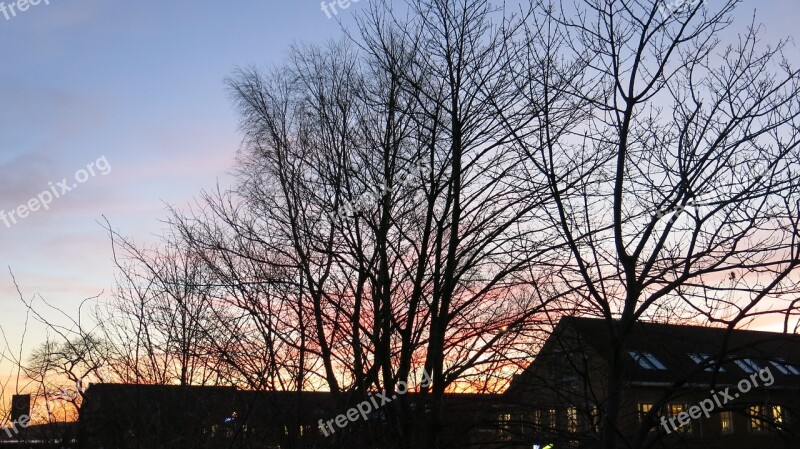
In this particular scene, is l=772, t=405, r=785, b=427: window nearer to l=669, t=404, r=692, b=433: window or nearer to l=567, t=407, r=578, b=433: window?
l=669, t=404, r=692, b=433: window

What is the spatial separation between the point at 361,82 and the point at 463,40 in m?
2.69

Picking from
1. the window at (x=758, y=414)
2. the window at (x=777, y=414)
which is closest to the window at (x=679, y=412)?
the window at (x=758, y=414)

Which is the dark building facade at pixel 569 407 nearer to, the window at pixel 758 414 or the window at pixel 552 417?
the window at pixel 758 414

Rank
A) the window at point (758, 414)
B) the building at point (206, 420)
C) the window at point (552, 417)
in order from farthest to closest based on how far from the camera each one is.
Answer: the window at point (552, 417), the window at point (758, 414), the building at point (206, 420)

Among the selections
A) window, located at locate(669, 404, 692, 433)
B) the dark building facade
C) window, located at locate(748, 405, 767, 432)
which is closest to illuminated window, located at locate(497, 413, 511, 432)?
the dark building facade

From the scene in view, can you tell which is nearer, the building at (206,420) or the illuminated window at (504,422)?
the building at (206,420)

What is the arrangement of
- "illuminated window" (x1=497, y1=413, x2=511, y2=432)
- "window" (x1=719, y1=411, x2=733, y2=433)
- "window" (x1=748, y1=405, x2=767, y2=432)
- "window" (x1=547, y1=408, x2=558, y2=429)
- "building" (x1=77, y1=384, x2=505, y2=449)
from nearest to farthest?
1. "building" (x1=77, y1=384, x2=505, y2=449)
2. "window" (x1=748, y1=405, x2=767, y2=432)
3. "illuminated window" (x1=497, y1=413, x2=511, y2=432)
4. "window" (x1=547, y1=408, x2=558, y2=429)
5. "window" (x1=719, y1=411, x2=733, y2=433)

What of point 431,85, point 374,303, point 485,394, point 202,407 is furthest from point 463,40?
point 202,407

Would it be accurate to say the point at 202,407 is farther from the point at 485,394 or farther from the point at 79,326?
the point at 485,394

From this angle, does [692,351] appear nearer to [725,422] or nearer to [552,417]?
[552,417]

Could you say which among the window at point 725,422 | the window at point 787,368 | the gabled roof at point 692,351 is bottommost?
the window at point 725,422

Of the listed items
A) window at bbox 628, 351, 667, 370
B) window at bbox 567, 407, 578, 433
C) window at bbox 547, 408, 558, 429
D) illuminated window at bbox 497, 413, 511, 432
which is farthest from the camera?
window at bbox 547, 408, 558, 429

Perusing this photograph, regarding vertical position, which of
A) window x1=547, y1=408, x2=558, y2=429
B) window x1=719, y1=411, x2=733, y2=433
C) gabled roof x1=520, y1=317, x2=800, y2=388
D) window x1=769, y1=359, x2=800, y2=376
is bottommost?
window x1=719, y1=411, x2=733, y2=433

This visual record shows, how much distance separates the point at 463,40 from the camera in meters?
10.7
